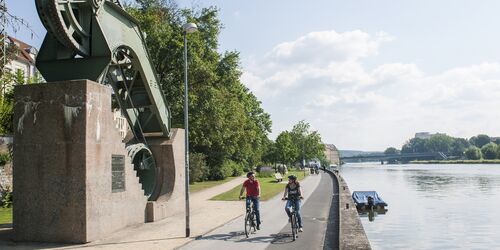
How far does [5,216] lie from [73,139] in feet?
29.3

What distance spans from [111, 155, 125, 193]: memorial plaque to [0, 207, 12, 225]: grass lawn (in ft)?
18.5

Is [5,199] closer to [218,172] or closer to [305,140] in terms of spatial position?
[218,172]

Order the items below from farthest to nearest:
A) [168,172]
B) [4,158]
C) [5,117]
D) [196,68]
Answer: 1. [196,68]
2. [5,117]
3. [4,158]
4. [168,172]

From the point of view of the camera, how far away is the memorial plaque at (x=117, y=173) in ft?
44.4

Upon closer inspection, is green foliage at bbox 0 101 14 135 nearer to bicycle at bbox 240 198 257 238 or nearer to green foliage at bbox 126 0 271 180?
green foliage at bbox 126 0 271 180

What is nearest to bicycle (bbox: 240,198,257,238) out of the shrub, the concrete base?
the concrete base

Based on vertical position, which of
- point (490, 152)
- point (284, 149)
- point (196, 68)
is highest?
point (196, 68)

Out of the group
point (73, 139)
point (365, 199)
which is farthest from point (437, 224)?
point (73, 139)

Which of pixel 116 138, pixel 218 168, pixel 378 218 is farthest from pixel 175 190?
pixel 218 168

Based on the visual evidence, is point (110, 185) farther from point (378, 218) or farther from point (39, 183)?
point (378, 218)

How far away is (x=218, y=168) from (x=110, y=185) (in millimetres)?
34575

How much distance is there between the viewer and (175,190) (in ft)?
59.0

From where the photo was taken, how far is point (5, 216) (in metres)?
18.6

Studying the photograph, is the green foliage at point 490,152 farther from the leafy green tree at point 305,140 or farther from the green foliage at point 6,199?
the green foliage at point 6,199
